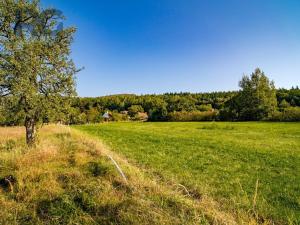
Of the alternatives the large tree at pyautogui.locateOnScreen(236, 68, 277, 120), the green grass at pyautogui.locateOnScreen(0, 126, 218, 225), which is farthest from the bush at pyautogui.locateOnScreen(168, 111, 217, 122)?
the green grass at pyautogui.locateOnScreen(0, 126, 218, 225)

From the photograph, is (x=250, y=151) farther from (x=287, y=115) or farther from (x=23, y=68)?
(x=287, y=115)

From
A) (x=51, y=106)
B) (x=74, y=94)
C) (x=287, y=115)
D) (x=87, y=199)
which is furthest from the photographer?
(x=287, y=115)

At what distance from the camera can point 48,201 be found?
298 inches

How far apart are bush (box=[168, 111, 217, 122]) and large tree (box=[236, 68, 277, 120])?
7.18 meters

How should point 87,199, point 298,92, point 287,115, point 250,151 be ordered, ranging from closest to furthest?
1. point 87,199
2. point 250,151
3. point 287,115
4. point 298,92

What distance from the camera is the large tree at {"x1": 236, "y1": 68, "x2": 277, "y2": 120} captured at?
66581 millimetres

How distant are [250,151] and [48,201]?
13.5 m

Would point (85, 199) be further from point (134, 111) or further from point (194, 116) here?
point (134, 111)

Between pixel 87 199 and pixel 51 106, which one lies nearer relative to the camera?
pixel 87 199

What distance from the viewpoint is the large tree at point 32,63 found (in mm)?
13680

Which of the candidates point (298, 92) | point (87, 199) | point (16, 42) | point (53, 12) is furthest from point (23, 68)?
point (298, 92)

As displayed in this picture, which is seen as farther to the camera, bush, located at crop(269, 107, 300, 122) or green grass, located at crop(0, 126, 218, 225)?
bush, located at crop(269, 107, 300, 122)

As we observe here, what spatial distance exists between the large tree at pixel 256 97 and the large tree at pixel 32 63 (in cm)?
5924

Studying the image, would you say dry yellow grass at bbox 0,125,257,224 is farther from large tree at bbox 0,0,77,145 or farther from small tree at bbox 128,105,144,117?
small tree at bbox 128,105,144,117
